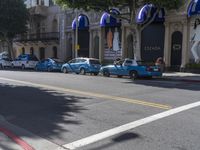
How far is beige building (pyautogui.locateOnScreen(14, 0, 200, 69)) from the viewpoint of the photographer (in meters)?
27.3

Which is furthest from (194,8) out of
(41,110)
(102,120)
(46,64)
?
(102,120)

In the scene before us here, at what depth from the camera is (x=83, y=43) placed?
3812 cm

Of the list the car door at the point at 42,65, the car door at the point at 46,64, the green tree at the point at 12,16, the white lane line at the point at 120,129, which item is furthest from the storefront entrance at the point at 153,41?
the green tree at the point at 12,16

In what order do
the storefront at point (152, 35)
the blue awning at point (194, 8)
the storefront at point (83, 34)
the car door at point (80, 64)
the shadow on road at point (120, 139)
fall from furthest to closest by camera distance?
1. the storefront at point (83, 34)
2. the storefront at point (152, 35)
3. the car door at point (80, 64)
4. the blue awning at point (194, 8)
5. the shadow on road at point (120, 139)

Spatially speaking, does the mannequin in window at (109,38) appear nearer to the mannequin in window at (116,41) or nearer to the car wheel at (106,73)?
the mannequin in window at (116,41)

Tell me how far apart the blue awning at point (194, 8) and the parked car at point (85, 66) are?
851 cm

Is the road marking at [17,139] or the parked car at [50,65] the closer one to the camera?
the road marking at [17,139]

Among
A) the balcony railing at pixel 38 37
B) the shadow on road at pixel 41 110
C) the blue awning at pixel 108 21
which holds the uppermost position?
the blue awning at pixel 108 21

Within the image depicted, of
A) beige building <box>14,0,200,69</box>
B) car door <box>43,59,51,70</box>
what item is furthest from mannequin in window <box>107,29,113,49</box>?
car door <box>43,59,51,70</box>

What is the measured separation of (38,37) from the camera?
4691cm

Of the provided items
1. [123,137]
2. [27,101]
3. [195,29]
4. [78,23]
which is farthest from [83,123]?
[78,23]

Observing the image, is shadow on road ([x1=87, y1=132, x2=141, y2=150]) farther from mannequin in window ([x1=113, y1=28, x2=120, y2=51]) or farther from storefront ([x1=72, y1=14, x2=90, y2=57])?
storefront ([x1=72, y1=14, x2=90, y2=57])

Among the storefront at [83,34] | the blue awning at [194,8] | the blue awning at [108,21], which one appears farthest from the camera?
the storefront at [83,34]

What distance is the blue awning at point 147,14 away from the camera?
27547 mm
